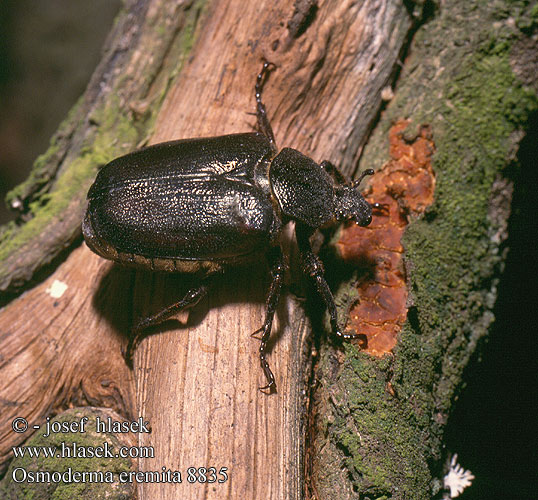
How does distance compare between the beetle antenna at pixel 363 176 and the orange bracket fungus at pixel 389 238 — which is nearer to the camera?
the orange bracket fungus at pixel 389 238

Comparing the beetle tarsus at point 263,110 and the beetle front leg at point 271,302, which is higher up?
the beetle tarsus at point 263,110

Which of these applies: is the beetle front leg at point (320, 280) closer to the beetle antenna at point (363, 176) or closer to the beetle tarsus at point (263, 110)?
the beetle antenna at point (363, 176)

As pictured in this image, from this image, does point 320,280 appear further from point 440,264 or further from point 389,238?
point 440,264

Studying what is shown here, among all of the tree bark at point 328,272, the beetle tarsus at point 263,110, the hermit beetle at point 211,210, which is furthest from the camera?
the beetle tarsus at point 263,110

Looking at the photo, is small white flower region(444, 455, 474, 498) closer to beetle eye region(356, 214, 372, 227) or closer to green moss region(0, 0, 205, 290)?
beetle eye region(356, 214, 372, 227)

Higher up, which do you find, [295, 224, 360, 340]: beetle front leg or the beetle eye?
the beetle eye

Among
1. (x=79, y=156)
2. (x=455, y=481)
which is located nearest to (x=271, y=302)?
(x=455, y=481)

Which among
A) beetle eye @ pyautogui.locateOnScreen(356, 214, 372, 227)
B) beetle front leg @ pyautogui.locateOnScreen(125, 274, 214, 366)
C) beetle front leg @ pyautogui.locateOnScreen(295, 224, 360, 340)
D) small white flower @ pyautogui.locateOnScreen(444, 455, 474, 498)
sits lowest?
small white flower @ pyautogui.locateOnScreen(444, 455, 474, 498)

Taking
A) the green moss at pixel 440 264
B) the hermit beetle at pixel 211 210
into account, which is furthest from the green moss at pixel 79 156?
the green moss at pixel 440 264

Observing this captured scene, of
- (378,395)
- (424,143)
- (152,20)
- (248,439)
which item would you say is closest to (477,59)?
(424,143)

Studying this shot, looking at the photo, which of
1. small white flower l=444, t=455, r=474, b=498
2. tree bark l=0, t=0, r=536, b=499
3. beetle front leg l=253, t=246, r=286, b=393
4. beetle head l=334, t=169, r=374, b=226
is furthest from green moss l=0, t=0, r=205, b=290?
small white flower l=444, t=455, r=474, b=498
